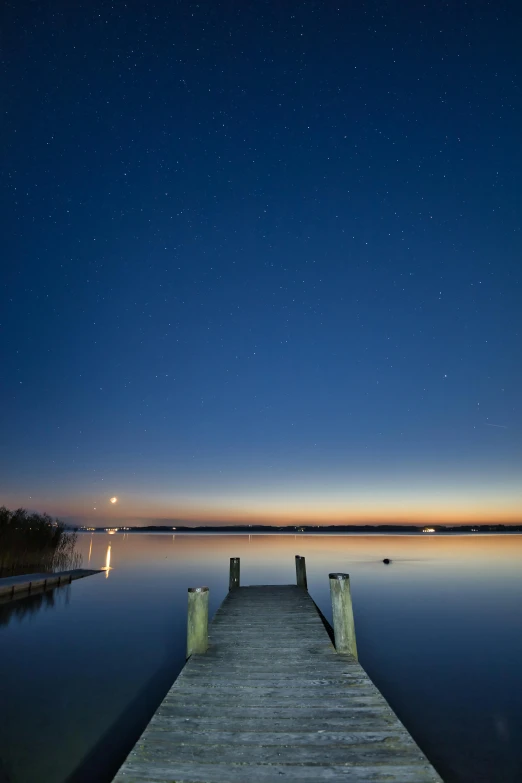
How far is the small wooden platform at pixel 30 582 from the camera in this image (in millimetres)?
20420

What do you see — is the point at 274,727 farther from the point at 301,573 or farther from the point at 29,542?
the point at 29,542

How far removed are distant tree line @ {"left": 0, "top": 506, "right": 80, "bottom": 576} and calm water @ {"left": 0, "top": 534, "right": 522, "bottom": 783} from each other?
413cm

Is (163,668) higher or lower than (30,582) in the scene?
lower

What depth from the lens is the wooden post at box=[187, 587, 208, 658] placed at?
27.4 ft

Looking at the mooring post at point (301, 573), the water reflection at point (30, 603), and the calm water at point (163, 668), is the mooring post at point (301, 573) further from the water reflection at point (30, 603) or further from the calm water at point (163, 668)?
the water reflection at point (30, 603)

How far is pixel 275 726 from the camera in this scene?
214 inches

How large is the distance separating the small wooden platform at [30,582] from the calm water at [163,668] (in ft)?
2.28

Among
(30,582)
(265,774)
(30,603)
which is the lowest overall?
(30,603)

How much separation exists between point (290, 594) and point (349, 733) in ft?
33.4

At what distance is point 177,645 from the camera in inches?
623

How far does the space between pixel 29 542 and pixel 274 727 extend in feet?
94.8

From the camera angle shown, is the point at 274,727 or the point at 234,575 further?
the point at 234,575

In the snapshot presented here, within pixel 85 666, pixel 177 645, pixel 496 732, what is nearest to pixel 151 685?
pixel 85 666

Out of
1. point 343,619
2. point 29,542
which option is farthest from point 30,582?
point 343,619
